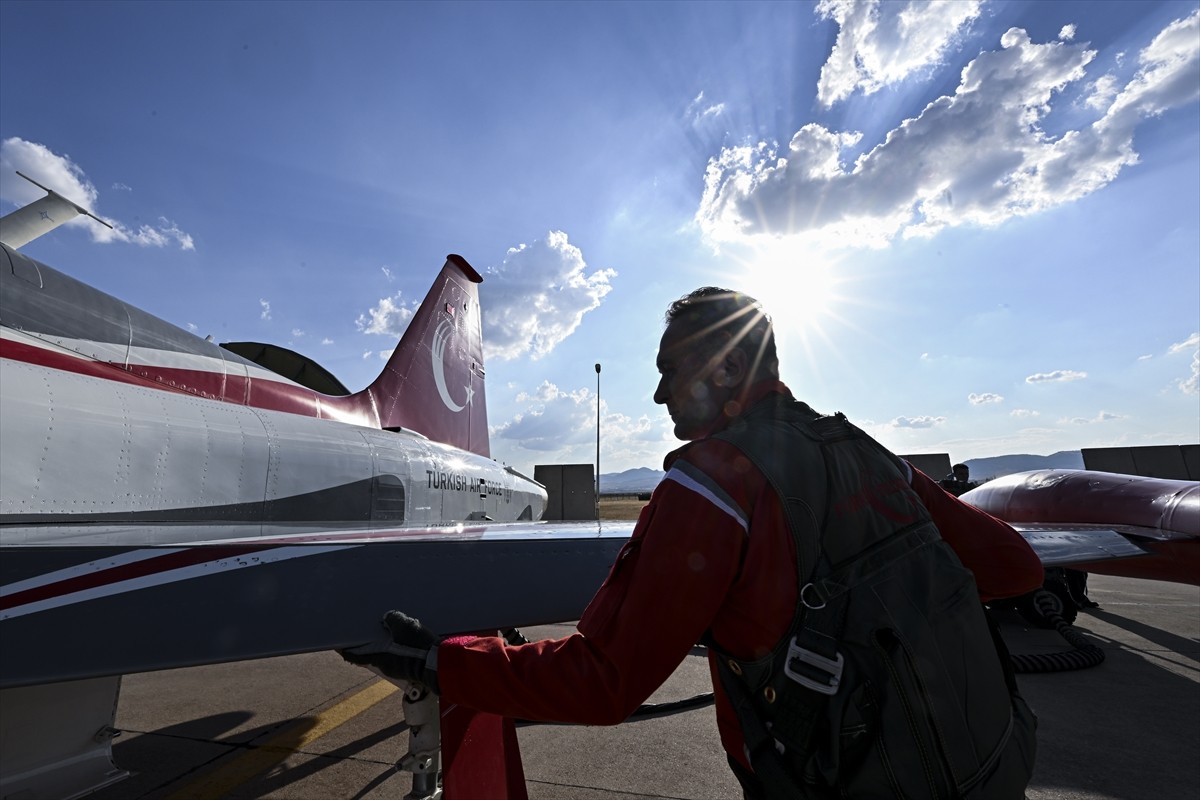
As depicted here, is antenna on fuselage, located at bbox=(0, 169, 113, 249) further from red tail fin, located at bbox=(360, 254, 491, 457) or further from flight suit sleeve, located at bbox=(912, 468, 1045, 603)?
flight suit sleeve, located at bbox=(912, 468, 1045, 603)

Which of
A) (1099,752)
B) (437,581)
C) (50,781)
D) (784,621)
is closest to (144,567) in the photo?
(437,581)

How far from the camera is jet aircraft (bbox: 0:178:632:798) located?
1.57 m

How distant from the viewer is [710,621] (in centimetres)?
105

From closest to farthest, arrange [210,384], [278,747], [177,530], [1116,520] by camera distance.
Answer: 1. [177,530]
2. [278,747]
3. [210,384]
4. [1116,520]

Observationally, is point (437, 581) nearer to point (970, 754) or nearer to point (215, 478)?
point (970, 754)

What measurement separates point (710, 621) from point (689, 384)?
1.86 feet

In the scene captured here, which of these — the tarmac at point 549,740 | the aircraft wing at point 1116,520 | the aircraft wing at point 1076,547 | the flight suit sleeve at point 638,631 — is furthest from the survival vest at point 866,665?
the aircraft wing at point 1116,520

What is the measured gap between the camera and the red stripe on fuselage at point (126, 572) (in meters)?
1.48

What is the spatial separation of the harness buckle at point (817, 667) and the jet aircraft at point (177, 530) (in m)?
1.18

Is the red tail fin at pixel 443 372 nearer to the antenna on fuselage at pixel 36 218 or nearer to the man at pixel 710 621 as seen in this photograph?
the antenna on fuselage at pixel 36 218

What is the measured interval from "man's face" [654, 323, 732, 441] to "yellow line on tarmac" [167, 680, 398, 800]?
384cm

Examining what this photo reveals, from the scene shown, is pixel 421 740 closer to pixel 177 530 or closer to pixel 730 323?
pixel 177 530

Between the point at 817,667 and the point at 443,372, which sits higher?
the point at 443,372

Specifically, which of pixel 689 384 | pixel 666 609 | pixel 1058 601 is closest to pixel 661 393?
pixel 689 384
